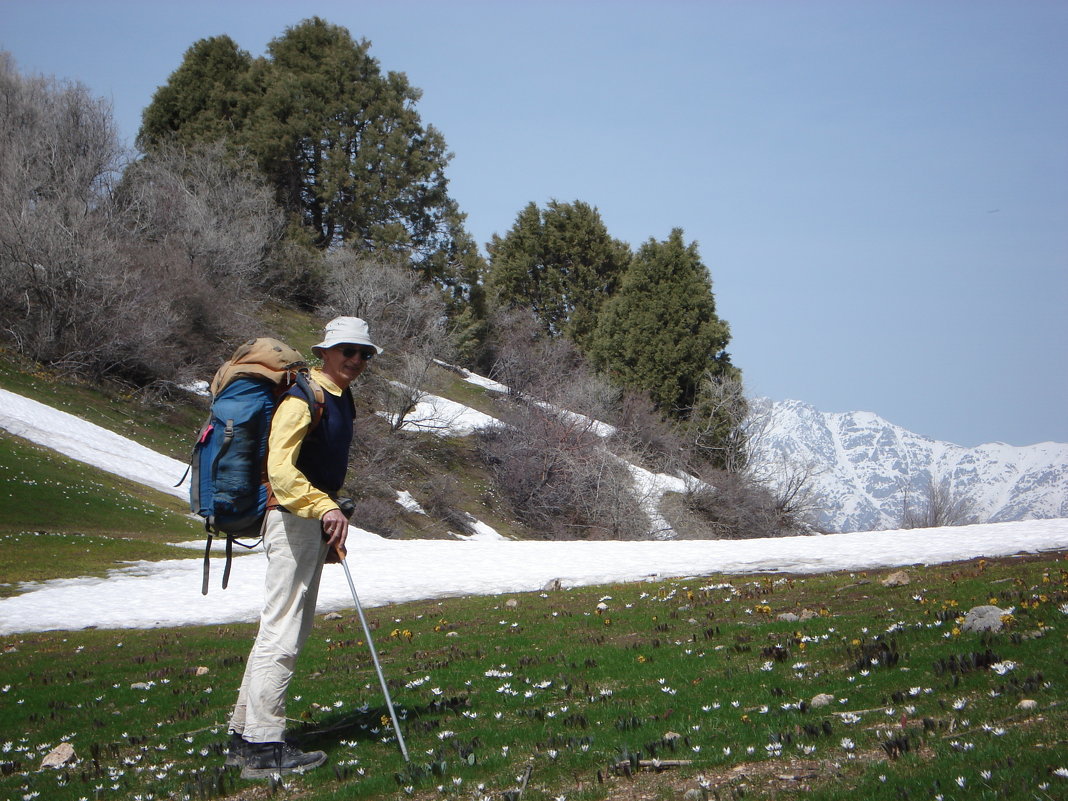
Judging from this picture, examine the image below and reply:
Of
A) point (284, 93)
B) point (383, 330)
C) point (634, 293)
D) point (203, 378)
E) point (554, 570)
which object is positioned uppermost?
point (284, 93)

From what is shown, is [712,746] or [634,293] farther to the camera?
[634,293]

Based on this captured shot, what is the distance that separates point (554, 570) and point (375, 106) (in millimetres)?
66943

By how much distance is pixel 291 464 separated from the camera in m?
7.34

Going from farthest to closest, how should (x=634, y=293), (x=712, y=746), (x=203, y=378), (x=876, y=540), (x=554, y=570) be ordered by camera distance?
(x=634, y=293) → (x=203, y=378) → (x=876, y=540) → (x=554, y=570) → (x=712, y=746)

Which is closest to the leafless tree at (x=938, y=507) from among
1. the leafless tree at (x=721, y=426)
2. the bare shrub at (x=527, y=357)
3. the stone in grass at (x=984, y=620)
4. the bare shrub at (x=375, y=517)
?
the leafless tree at (x=721, y=426)

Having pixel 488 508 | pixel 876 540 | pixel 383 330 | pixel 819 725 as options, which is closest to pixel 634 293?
pixel 383 330

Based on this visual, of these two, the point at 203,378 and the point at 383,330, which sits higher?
the point at 383,330

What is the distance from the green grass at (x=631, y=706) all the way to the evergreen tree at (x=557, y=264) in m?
79.4

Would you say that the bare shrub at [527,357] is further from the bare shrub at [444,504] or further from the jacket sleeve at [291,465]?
the jacket sleeve at [291,465]

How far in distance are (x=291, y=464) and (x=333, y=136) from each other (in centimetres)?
7939

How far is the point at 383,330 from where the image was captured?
6656 centimetres

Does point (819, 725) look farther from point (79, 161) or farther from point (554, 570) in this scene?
point (79, 161)

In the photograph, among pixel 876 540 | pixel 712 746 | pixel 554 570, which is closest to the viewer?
pixel 712 746

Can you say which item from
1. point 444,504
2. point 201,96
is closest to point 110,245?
point 444,504
